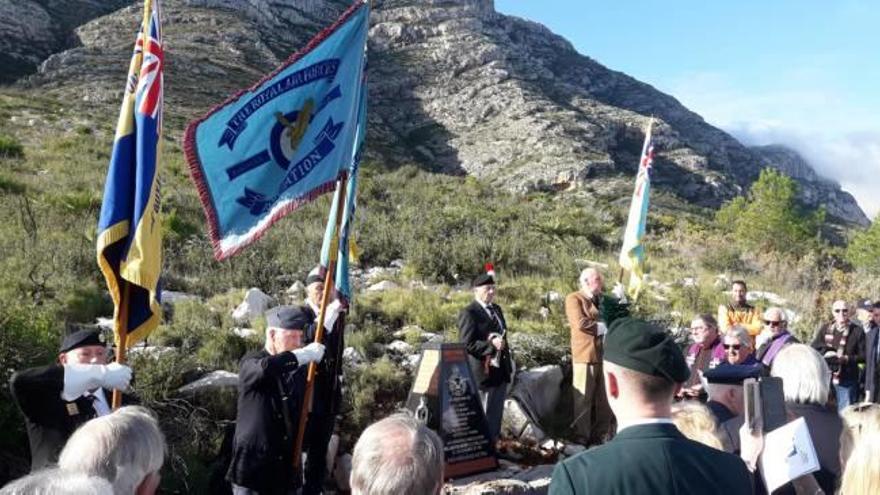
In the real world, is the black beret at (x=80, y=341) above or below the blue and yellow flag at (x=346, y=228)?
below

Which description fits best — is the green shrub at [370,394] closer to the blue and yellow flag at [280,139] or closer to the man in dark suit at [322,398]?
the man in dark suit at [322,398]

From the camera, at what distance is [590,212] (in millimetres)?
25562

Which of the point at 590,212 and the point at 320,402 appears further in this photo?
the point at 590,212

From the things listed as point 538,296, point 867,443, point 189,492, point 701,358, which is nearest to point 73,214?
point 538,296

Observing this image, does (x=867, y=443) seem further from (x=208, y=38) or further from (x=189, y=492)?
(x=208, y=38)

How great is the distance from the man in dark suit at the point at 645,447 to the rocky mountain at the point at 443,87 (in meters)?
26.5

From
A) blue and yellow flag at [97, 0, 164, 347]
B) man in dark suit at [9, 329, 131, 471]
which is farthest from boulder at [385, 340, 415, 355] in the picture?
man in dark suit at [9, 329, 131, 471]

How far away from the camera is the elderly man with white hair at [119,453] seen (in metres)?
2.52

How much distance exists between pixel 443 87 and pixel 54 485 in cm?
6013

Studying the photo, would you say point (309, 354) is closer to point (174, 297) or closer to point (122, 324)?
point (122, 324)

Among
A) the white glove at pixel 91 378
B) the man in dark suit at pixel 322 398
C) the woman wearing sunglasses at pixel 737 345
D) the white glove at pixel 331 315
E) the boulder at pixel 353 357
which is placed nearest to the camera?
the white glove at pixel 91 378

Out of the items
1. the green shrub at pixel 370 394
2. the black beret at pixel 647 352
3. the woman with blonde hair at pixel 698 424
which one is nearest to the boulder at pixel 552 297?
the green shrub at pixel 370 394

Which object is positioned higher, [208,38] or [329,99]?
[208,38]

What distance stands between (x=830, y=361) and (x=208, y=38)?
41.6m
